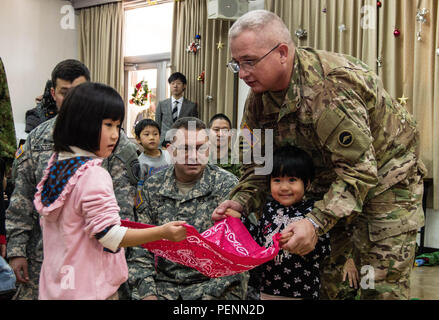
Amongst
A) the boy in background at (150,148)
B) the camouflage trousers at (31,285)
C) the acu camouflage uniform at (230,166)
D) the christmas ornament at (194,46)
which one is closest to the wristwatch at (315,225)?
the camouflage trousers at (31,285)

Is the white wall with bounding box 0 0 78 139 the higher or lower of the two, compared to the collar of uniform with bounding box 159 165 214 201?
higher

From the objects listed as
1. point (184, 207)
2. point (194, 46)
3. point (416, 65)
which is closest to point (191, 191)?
point (184, 207)

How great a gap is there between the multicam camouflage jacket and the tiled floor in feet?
5.41

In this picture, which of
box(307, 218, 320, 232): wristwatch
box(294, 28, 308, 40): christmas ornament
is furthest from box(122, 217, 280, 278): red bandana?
box(294, 28, 308, 40): christmas ornament

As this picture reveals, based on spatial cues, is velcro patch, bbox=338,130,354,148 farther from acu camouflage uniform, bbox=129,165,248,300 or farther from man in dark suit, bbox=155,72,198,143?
man in dark suit, bbox=155,72,198,143

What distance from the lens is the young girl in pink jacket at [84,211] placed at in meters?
1.23

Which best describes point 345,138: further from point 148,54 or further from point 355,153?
point 148,54

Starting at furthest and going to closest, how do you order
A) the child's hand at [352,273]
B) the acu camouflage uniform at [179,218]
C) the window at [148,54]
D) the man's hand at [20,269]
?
the window at [148,54], the acu camouflage uniform at [179,218], the child's hand at [352,273], the man's hand at [20,269]

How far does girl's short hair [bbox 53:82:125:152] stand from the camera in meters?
1.31

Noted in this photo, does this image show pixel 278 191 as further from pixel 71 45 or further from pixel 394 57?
pixel 71 45

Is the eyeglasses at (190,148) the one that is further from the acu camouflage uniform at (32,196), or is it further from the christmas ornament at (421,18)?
the christmas ornament at (421,18)

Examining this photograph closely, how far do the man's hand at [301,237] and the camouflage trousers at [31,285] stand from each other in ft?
3.21

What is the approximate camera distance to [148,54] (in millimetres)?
7371

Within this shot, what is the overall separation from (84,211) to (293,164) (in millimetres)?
889
